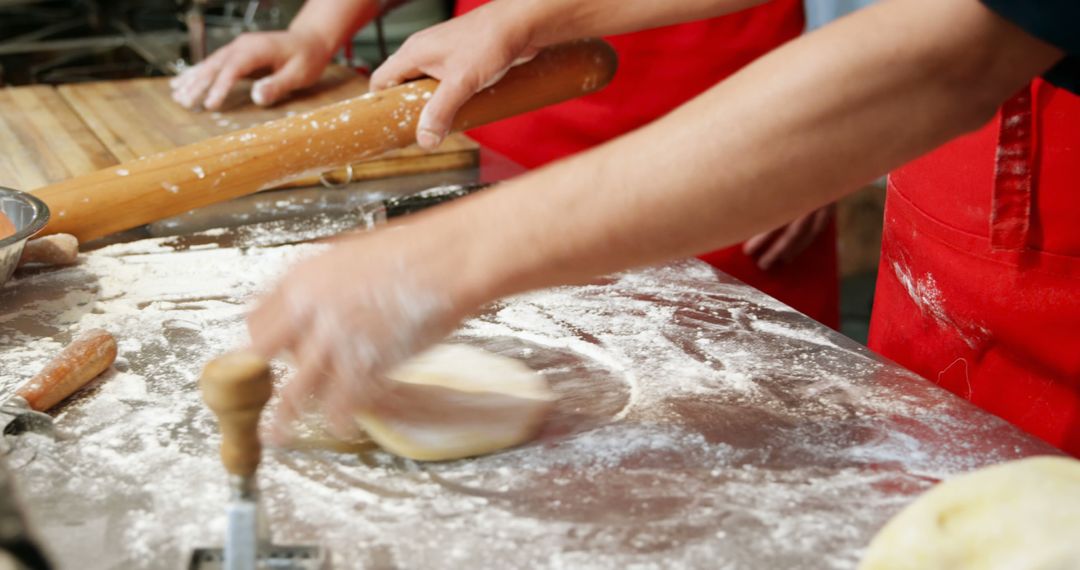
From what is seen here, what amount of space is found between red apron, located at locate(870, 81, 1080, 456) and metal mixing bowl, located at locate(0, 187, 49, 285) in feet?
4.23

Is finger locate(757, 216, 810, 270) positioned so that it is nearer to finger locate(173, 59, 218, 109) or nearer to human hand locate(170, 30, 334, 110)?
human hand locate(170, 30, 334, 110)

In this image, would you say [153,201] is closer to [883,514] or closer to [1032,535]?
[883,514]

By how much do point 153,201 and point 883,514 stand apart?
120 centimetres

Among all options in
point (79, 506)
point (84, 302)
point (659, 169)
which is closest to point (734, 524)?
point (659, 169)

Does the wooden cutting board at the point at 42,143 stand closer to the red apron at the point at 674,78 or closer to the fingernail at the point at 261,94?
the fingernail at the point at 261,94

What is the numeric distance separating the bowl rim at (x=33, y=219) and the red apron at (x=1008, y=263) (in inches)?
50.6

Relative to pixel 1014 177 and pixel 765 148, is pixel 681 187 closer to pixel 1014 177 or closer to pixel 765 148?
pixel 765 148

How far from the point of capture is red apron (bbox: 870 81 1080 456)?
1.41 m

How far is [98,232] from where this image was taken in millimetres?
1678

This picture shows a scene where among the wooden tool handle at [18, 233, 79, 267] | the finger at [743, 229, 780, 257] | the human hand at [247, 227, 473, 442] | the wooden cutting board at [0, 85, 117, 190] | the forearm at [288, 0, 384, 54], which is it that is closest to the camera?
the human hand at [247, 227, 473, 442]

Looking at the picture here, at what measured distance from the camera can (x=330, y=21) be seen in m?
2.49

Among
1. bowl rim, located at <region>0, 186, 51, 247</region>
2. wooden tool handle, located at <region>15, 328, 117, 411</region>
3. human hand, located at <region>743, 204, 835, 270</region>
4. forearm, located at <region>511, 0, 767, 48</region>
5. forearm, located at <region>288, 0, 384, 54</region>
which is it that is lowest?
human hand, located at <region>743, 204, 835, 270</region>

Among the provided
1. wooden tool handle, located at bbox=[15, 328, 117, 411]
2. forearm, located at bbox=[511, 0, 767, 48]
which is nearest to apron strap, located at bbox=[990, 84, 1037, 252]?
forearm, located at bbox=[511, 0, 767, 48]

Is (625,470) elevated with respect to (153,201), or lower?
lower
